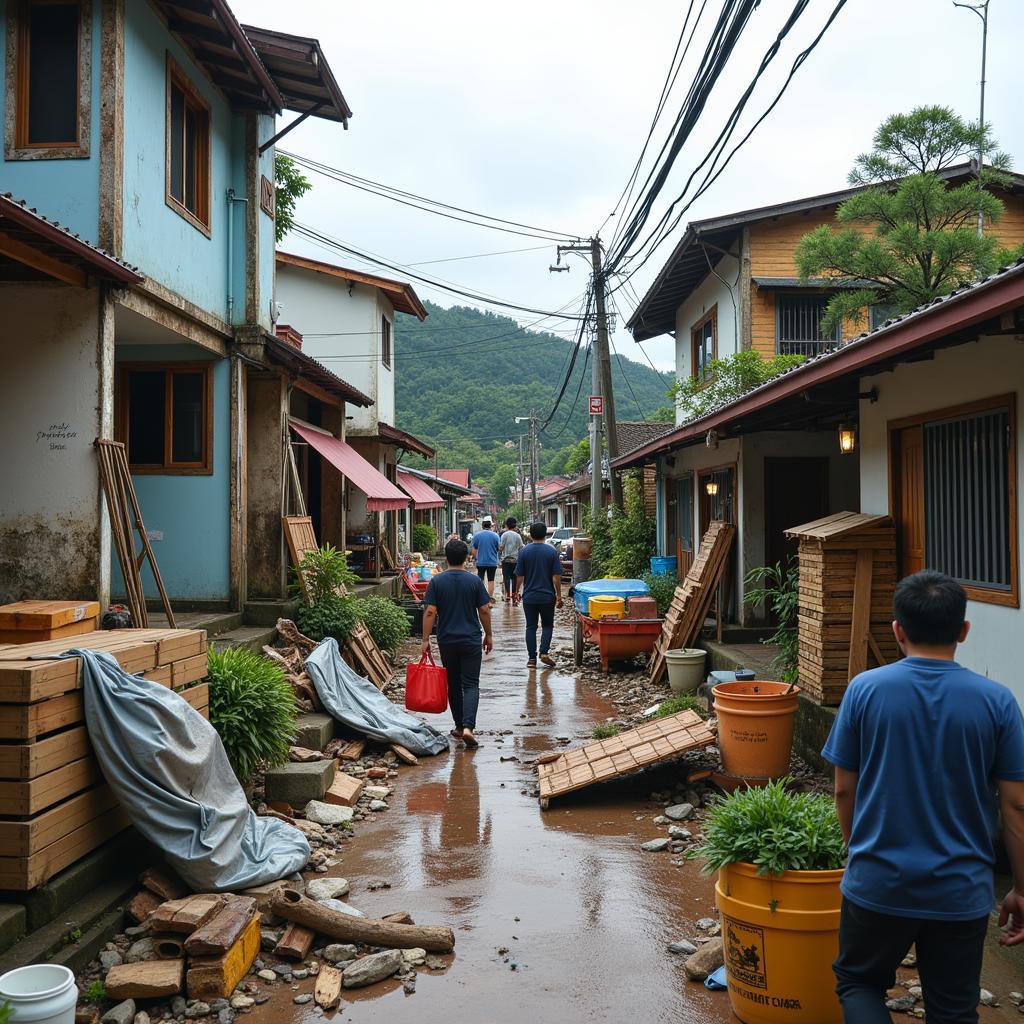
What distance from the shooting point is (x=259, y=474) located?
469 inches

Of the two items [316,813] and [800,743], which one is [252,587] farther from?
[800,743]

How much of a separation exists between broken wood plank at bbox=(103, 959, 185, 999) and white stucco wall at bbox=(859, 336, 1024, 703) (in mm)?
4984

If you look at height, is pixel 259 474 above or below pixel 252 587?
above

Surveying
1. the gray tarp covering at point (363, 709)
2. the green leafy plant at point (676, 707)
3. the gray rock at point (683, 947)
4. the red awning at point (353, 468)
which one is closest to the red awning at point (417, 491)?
the red awning at point (353, 468)

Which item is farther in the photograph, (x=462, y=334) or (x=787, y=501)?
(x=462, y=334)

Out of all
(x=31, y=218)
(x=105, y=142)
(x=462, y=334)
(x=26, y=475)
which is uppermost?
(x=462, y=334)

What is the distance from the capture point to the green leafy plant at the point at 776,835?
3.64 metres

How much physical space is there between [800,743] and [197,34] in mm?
9447

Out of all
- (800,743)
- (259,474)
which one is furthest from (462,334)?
(800,743)

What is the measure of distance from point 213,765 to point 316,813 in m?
1.49

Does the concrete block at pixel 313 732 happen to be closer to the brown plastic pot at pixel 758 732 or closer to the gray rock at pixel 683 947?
the brown plastic pot at pixel 758 732

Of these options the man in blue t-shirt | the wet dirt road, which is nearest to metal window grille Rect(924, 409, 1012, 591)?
the wet dirt road

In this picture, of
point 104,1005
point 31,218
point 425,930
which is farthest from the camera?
point 31,218

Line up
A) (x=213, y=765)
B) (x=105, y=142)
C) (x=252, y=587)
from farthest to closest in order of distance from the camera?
(x=252, y=587), (x=105, y=142), (x=213, y=765)
